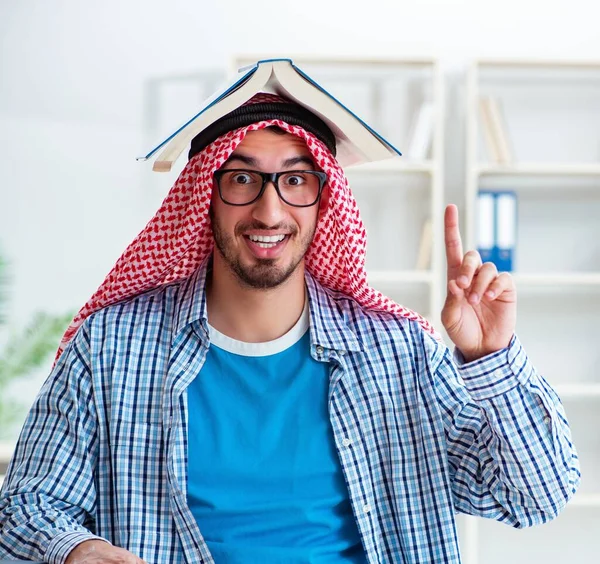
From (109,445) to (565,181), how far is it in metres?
2.84

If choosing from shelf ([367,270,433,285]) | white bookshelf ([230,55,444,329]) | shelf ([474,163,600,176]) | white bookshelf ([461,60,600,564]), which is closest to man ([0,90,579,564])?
shelf ([367,270,433,285])

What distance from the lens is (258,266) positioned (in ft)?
5.38

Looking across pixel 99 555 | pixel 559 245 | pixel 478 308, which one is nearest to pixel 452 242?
pixel 478 308

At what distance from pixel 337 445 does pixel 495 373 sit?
323 millimetres

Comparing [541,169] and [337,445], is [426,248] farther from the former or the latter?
[337,445]

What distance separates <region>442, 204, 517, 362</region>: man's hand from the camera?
4.67 feet

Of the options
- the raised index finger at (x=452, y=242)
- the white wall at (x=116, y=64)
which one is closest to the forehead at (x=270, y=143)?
the raised index finger at (x=452, y=242)

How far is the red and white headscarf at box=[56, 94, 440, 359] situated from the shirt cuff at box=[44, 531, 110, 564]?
1.37 feet

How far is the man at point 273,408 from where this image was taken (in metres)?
1.46

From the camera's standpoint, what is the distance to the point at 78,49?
12.8ft

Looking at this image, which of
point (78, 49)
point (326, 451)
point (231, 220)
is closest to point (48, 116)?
point (78, 49)

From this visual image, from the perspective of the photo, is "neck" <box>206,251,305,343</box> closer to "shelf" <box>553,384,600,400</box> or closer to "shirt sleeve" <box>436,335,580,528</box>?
"shirt sleeve" <box>436,335,580,528</box>

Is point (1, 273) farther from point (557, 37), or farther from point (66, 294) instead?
point (557, 37)

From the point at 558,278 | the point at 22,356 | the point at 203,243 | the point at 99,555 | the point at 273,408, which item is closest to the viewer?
the point at 99,555
